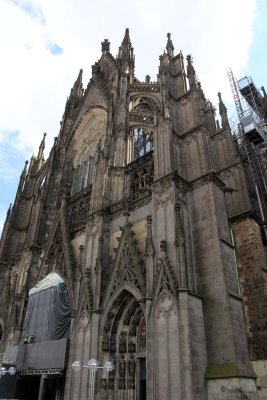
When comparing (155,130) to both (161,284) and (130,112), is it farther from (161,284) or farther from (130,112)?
(161,284)

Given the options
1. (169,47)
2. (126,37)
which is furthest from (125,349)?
(126,37)

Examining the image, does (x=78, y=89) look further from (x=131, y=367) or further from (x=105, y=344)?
(x=131, y=367)

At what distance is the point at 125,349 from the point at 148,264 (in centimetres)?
407

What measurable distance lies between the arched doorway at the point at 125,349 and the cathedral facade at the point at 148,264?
4 centimetres

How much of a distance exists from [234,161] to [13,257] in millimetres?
16981

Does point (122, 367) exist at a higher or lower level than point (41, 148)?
lower

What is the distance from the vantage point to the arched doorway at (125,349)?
13.8 m

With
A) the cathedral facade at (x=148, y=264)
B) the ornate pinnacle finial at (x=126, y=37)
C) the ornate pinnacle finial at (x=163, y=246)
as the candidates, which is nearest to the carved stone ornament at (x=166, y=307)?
the cathedral facade at (x=148, y=264)

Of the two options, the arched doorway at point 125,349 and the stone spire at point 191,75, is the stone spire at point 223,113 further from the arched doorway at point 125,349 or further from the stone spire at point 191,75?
the arched doorway at point 125,349

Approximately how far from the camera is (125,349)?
47.8 feet

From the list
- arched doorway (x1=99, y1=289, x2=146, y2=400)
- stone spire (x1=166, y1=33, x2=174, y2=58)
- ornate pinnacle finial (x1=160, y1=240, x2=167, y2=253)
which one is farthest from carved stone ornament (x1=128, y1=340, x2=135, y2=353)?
stone spire (x1=166, y1=33, x2=174, y2=58)

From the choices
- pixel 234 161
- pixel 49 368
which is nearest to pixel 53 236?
pixel 49 368

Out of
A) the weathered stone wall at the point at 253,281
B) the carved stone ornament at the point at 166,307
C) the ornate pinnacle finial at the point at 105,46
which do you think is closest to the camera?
the carved stone ornament at the point at 166,307

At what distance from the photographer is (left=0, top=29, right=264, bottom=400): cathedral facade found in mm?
11539
